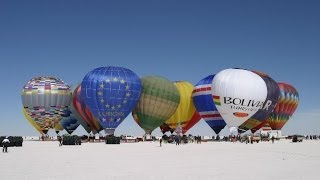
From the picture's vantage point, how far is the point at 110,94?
214 feet

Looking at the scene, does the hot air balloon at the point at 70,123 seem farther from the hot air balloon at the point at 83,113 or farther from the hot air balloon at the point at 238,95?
the hot air balloon at the point at 238,95

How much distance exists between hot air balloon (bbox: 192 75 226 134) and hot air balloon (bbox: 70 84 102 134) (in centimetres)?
1738

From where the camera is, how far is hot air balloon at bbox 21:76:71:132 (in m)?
75.4

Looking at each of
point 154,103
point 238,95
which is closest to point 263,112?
point 238,95

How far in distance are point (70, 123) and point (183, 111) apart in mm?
24342

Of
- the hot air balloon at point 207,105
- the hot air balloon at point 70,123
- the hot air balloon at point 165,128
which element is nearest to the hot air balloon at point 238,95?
the hot air balloon at point 207,105

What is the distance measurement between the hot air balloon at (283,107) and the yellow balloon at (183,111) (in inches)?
608

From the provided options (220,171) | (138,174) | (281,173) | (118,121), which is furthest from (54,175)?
(118,121)

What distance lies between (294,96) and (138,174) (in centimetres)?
7274

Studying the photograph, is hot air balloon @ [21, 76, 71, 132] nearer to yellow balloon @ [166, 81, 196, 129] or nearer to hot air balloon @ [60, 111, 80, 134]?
hot air balloon @ [60, 111, 80, 134]

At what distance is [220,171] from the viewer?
2059 cm

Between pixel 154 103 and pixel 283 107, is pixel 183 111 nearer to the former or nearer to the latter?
pixel 154 103

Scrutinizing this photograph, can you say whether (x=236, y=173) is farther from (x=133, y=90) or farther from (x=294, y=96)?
(x=294, y=96)

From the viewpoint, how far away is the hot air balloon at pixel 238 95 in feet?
217
